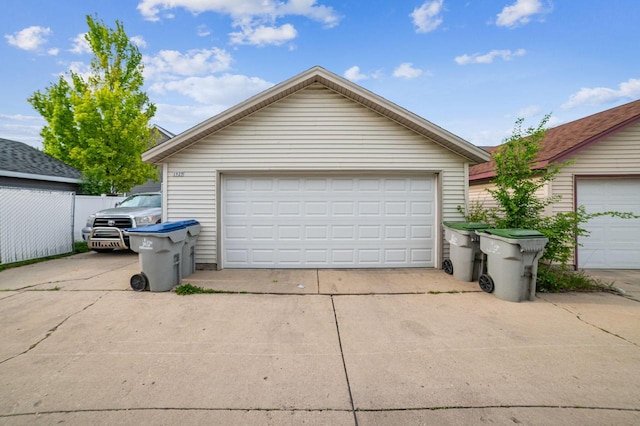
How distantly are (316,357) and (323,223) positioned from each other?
4.10 m

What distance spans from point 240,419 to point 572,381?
3121 mm

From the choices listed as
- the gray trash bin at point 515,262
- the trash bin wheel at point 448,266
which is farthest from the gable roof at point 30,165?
the gray trash bin at point 515,262

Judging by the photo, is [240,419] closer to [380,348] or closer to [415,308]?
[380,348]

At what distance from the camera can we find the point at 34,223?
822 cm

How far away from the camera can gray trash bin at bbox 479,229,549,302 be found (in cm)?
478

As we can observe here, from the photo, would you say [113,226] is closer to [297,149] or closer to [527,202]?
[297,149]

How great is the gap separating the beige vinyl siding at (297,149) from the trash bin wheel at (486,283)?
195cm

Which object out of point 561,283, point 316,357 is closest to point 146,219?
point 316,357

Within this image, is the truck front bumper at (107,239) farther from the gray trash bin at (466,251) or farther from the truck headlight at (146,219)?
the gray trash bin at (466,251)

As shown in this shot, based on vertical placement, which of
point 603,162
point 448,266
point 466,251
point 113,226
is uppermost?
point 603,162

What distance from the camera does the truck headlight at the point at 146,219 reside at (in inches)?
332

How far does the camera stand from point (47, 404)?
2.41m

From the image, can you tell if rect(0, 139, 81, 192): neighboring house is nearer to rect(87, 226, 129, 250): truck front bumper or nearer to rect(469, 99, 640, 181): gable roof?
rect(87, 226, 129, 250): truck front bumper

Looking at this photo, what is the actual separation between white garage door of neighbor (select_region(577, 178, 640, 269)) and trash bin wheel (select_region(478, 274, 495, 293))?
12.5 feet
